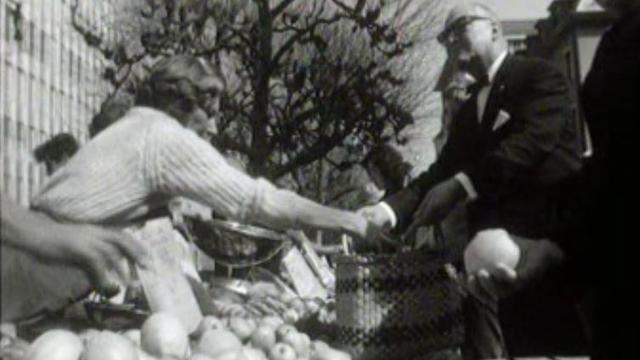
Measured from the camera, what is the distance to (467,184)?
2.52 m

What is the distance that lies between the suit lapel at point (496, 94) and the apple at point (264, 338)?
2.67 ft

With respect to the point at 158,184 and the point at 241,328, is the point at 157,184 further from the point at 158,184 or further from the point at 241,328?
the point at 241,328

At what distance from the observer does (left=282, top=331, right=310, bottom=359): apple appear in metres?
2.48

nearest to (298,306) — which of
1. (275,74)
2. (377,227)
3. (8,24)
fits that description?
(377,227)

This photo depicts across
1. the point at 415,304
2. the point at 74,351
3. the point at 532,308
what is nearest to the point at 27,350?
the point at 74,351

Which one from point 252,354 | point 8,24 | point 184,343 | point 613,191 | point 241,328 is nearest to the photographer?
point 613,191

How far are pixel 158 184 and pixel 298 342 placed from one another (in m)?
0.56

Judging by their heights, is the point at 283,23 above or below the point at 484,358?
above

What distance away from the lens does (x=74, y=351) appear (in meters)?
2.01

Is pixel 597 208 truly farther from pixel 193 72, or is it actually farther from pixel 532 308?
pixel 193 72

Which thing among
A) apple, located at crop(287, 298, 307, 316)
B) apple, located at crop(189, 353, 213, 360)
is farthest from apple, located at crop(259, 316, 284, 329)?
apple, located at crop(189, 353, 213, 360)

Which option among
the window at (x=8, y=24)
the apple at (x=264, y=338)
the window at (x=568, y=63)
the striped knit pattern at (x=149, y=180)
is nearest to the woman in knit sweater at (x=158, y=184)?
the striped knit pattern at (x=149, y=180)

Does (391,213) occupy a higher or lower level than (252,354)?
higher

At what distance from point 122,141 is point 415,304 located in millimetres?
887
